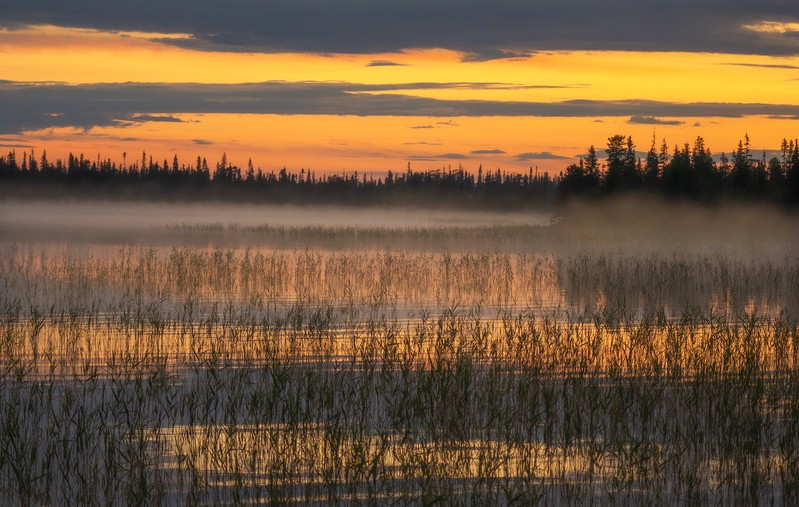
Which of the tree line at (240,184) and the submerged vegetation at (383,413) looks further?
the tree line at (240,184)

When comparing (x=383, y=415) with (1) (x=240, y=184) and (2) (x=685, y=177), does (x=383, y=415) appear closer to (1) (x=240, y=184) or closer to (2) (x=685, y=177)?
(2) (x=685, y=177)

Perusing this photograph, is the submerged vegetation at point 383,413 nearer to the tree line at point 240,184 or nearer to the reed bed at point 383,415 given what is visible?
the reed bed at point 383,415

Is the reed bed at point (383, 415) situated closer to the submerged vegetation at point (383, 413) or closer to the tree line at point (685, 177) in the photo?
the submerged vegetation at point (383, 413)

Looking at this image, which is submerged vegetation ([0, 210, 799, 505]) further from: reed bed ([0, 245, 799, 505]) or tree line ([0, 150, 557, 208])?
tree line ([0, 150, 557, 208])

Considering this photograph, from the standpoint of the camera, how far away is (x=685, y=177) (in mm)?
75688

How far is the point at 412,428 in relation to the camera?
1020 centimetres

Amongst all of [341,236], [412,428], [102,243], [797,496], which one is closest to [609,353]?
[412,428]

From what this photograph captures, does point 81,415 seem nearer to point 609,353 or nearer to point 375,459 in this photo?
point 375,459

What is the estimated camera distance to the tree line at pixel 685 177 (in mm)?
73500

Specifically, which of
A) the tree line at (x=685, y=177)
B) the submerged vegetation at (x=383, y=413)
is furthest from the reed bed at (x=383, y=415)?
the tree line at (x=685, y=177)

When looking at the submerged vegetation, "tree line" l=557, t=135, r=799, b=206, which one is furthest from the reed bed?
"tree line" l=557, t=135, r=799, b=206

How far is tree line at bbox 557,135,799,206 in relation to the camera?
241 feet

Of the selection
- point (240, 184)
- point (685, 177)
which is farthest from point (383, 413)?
point (240, 184)

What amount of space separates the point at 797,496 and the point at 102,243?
37.0m
